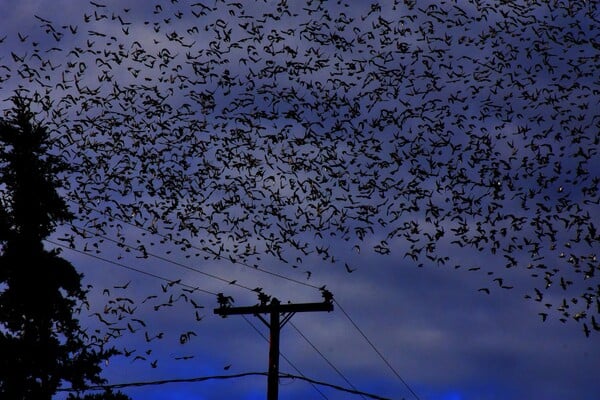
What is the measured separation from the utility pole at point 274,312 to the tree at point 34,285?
821 centimetres

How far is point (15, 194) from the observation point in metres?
30.4

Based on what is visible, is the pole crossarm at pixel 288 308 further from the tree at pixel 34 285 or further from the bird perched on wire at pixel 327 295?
the tree at pixel 34 285

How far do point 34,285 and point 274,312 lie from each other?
11.1 meters

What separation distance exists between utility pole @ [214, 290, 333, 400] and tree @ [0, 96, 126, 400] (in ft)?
26.9

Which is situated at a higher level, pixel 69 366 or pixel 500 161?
pixel 500 161

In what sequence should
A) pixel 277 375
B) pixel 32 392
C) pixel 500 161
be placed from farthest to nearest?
pixel 32 392, pixel 500 161, pixel 277 375

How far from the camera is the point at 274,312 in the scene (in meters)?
22.0

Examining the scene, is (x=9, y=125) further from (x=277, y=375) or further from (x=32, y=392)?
A: (x=277, y=375)

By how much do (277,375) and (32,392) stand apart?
37.6ft

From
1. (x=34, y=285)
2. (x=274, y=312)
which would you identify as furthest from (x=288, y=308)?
(x=34, y=285)

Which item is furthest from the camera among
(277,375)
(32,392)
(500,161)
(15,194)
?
(15,194)

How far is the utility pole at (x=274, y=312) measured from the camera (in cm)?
2066

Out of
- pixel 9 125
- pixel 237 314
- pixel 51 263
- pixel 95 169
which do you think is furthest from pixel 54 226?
pixel 237 314

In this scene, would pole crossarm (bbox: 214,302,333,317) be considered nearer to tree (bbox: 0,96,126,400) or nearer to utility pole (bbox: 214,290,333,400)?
utility pole (bbox: 214,290,333,400)
